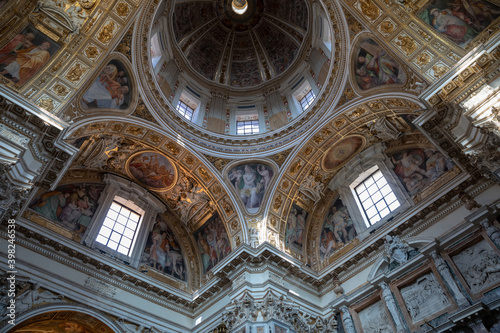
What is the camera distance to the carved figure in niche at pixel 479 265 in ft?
30.1

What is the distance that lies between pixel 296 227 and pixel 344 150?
417 centimetres

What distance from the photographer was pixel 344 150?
49.2 ft

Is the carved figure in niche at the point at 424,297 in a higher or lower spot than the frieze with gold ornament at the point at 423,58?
lower

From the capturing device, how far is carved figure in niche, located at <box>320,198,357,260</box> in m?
14.0

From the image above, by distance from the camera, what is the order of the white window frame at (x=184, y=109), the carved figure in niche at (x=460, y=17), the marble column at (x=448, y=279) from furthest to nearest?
the white window frame at (x=184, y=109)
the marble column at (x=448, y=279)
the carved figure in niche at (x=460, y=17)

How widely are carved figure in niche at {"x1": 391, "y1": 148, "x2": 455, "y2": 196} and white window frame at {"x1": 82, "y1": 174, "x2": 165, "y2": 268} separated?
10985mm

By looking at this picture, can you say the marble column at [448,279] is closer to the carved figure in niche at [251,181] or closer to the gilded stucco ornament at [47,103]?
the carved figure in niche at [251,181]

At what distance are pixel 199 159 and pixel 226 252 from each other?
4298 mm

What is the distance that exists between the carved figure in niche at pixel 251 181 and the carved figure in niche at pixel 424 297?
6738mm

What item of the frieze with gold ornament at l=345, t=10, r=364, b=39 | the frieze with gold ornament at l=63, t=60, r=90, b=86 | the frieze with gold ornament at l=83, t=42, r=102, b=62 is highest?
the frieze with gold ornament at l=345, t=10, r=364, b=39

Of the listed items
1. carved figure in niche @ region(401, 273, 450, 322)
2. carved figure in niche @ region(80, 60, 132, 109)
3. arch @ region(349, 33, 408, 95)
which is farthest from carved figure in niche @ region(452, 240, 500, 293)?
carved figure in niche @ region(80, 60, 132, 109)

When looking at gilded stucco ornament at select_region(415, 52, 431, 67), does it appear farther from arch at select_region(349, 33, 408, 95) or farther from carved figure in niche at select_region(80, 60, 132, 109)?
carved figure in niche at select_region(80, 60, 132, 109)

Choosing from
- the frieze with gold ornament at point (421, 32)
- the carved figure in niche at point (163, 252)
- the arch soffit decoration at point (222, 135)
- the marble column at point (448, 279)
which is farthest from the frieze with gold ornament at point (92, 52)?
the marble column at point (448, 279)

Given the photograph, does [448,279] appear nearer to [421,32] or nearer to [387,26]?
[421,32]
